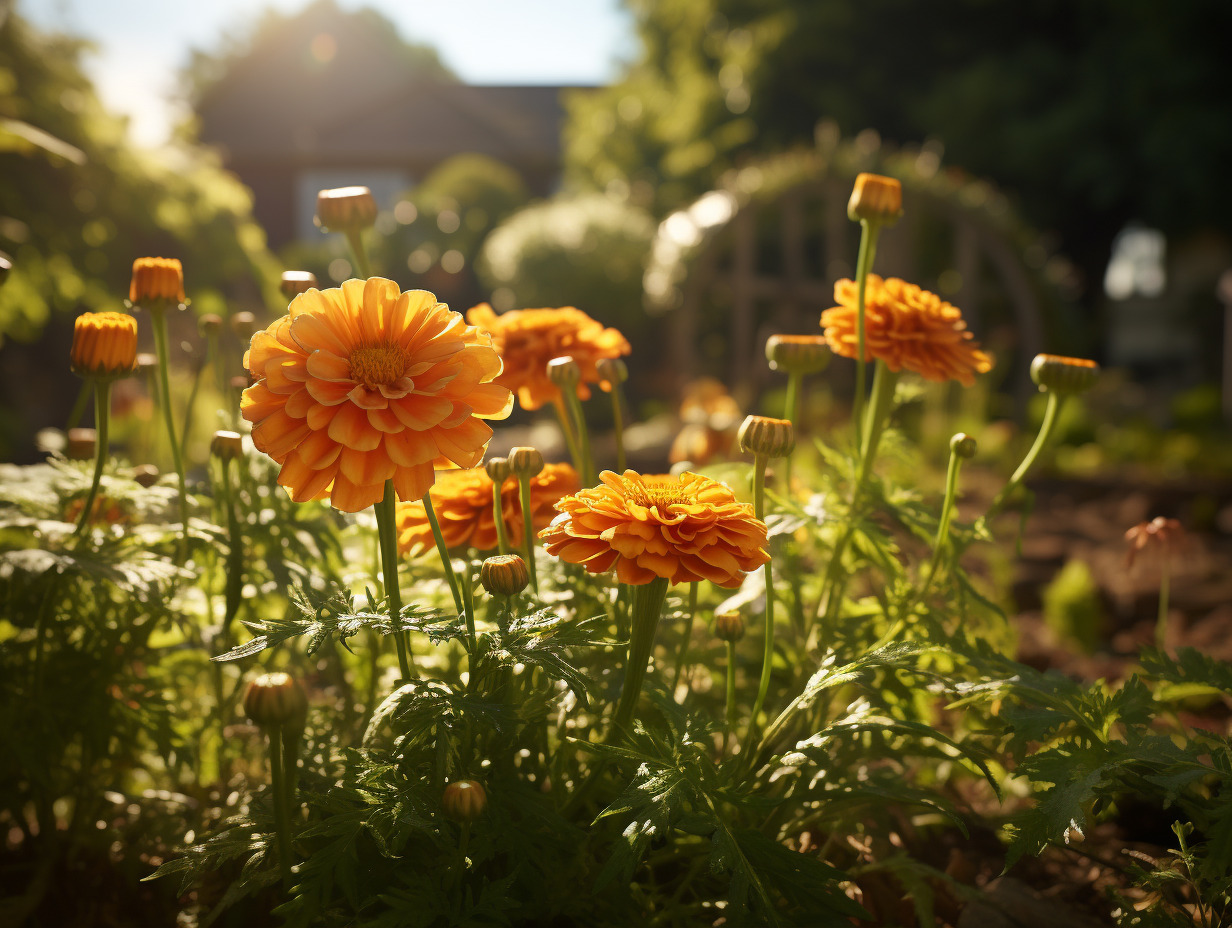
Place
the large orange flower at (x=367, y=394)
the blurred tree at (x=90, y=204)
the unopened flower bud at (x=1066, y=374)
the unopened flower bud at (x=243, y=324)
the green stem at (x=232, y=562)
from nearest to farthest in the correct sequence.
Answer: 1. the large orange flower at (x=367, y=394)
2. the green stem at (x=232, y=562)
3. the unopened flower bud at (x=1066, y=374)
4. the unopened flower bud at (x=243, y=324)
5. the blurred tree at (x=90, y=204)

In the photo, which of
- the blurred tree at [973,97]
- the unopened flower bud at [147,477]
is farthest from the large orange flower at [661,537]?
the blurred tree at [973,97]

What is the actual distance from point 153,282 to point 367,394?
1.77ft

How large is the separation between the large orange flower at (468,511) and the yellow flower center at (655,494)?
0.24m

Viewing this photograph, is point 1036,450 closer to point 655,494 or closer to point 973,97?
point 655,494

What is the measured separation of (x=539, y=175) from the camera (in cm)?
2033

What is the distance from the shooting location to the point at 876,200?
140cm

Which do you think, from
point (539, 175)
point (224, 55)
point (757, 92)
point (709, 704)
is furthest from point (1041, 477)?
point (224, 55)

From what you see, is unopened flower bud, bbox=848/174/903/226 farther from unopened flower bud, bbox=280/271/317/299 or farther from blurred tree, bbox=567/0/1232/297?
blurred tree, bbox=567/0/1232/297

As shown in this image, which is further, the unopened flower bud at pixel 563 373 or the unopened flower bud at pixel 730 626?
the unopened flower bud at pixel 563 373

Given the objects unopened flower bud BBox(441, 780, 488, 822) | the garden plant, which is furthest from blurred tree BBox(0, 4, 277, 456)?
unopened flower bud BBox(441, 780, 488, 822)

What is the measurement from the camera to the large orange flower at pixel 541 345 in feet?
4.77

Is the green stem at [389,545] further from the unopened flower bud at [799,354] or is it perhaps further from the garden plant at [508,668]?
the unopened flower bud at [799,354]

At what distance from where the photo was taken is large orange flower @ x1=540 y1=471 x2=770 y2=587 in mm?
962

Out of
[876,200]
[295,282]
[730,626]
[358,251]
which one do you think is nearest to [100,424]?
[295,282]
